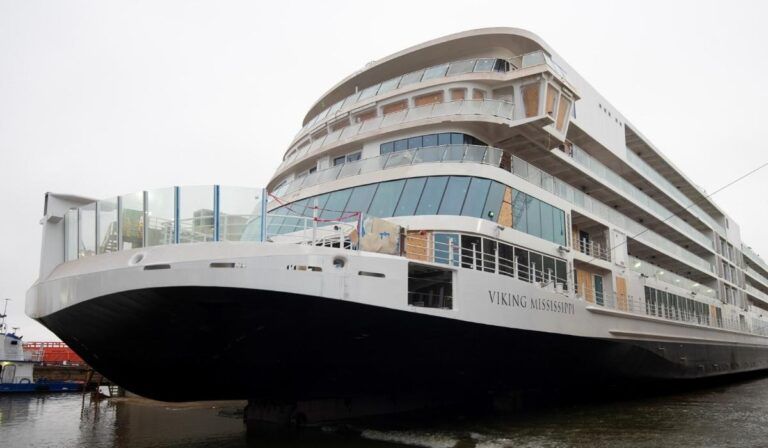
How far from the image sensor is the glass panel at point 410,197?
14.3m

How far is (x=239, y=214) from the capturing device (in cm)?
978

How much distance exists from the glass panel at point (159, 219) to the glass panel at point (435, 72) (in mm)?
10294

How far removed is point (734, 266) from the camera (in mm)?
36812

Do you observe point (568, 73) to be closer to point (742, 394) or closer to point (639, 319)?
point (639, 319)

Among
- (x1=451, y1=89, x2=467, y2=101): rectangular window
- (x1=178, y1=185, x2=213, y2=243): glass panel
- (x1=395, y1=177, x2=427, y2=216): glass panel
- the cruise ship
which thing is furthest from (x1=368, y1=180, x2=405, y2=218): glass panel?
(x1=178, y1=185, x2=213, y2=243): glass panel

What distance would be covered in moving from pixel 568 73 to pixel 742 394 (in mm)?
14447

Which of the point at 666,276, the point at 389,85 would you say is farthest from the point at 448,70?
the point at 666,276

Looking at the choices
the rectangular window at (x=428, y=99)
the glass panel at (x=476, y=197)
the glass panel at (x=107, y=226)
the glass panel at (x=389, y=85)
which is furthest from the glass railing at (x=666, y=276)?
the glass panel at (x=107, y=226)

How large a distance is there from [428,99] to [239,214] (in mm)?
9380

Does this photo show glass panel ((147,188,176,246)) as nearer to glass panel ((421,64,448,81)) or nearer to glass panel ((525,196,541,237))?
glass panel ((525,196,541,237))

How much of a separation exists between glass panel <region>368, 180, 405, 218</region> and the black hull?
13.8 ft

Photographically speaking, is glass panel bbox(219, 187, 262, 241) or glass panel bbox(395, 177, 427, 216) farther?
glass panel bbox(395, 177, 427, 216)

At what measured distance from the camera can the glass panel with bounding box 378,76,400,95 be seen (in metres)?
18.4

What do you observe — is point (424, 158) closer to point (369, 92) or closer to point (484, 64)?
point (484, 64)
